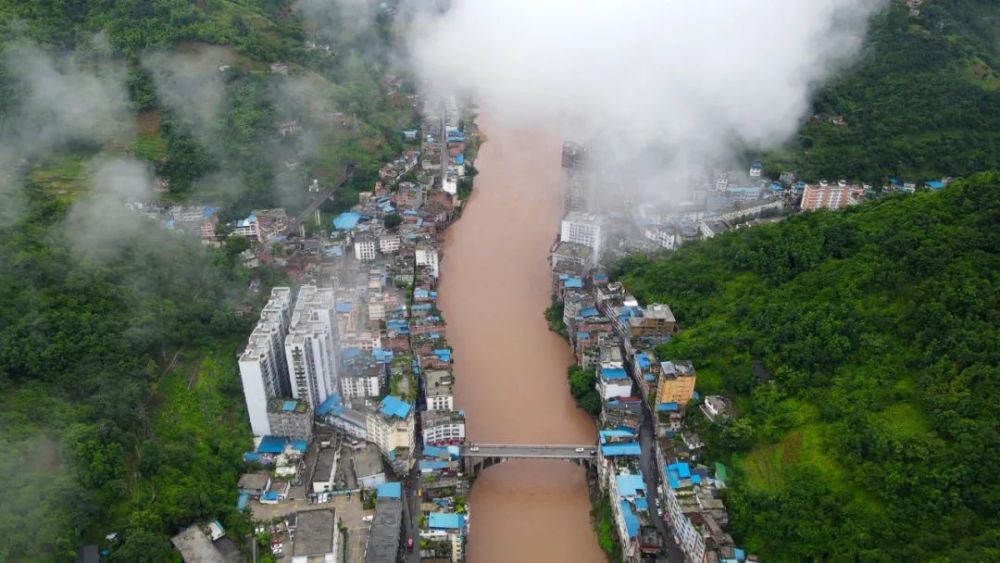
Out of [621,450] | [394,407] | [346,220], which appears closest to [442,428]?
[394,407]

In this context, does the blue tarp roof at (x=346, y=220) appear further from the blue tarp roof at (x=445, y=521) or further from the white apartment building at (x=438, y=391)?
the blue tarp roof at (x=445, y=521)

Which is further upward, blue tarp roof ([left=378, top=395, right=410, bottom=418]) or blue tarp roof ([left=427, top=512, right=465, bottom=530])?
blue tarp roof ([left=378, top=395, right=410, bottom=418])

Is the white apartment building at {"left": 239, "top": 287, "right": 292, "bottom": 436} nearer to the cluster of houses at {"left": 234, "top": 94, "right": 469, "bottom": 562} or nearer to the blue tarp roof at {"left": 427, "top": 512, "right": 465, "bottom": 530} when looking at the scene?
the cluster of houses at {"left": 234, "top": 94, "right": 469, "bottom": 562}

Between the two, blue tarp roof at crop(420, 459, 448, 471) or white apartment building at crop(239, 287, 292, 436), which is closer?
blue tarp roof at crop(420, 459, 448, 471)

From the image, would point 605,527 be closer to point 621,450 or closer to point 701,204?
point 621,450

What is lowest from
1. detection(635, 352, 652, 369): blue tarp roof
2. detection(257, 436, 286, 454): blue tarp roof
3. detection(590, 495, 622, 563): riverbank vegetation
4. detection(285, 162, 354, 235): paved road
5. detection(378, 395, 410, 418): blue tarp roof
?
detection(590, 495, 622, 563): riverbank vegetation

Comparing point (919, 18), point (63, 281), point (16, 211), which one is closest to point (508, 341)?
point (63, 281)

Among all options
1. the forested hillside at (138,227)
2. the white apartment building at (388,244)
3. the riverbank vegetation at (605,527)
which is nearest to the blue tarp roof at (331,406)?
the forested hillside at (138,227)

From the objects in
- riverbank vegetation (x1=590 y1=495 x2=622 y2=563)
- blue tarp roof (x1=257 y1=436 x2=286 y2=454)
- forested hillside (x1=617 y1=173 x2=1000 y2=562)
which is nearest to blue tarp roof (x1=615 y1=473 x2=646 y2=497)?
riverbank vegetation (x1=590 y1=495 x2=622 y2=563)
